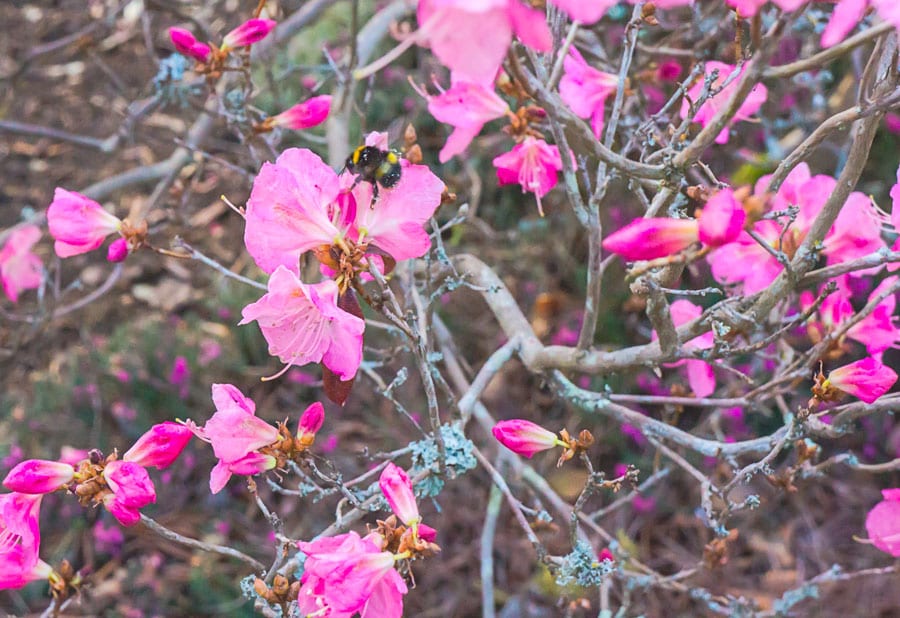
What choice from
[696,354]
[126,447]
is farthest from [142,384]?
[696,354]

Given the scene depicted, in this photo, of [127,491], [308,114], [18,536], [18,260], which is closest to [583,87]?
[308,114]

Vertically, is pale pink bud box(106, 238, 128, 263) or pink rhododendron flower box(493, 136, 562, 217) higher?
pink rhododendron flower box(493, 136, 562, 217)

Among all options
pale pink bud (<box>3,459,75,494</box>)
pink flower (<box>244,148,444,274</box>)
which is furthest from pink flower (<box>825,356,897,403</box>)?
pale pink bud (<box>3,459,75,494</box>)

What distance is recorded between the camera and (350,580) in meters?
0.93

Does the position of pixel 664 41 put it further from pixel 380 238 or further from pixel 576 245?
pixel 380 238

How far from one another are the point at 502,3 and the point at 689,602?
2274 mm

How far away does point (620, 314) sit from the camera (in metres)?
2.83

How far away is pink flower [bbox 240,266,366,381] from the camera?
91cm

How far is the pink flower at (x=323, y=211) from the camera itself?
3.15 feet

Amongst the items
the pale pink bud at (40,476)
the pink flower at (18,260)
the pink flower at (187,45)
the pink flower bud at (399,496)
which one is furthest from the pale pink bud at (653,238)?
the pink flower at (18,260)

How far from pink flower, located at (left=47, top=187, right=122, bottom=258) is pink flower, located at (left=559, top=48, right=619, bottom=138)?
822 millimetres

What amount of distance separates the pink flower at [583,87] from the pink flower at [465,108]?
219 millimetres

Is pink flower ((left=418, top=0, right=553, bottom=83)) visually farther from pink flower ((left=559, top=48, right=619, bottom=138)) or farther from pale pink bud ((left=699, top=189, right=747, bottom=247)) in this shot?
pink flower ((left=559, top=48, right=619, bottom=138))

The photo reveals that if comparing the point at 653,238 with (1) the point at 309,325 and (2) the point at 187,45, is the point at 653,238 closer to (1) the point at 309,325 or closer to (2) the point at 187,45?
(1) the point at 309,325
